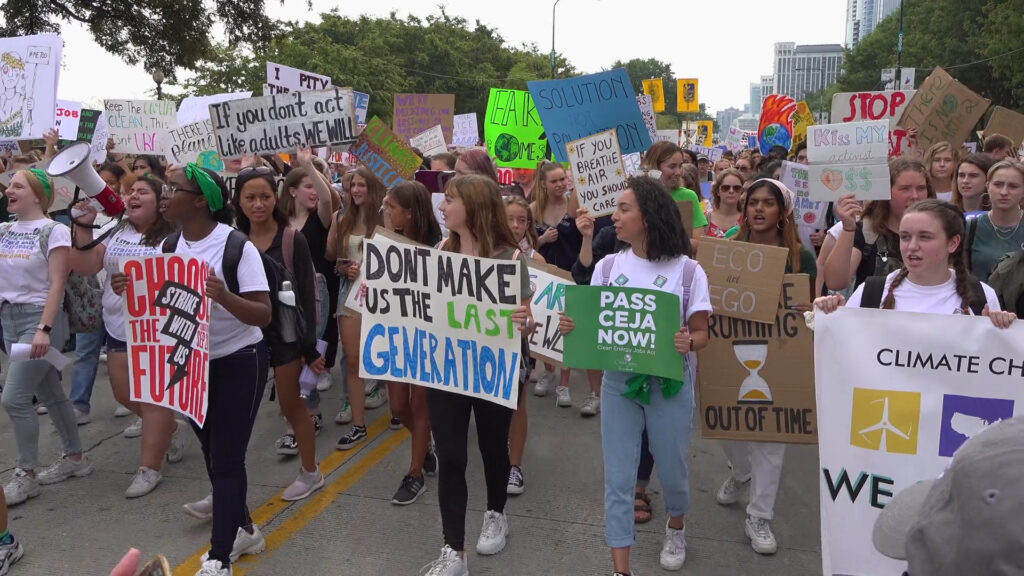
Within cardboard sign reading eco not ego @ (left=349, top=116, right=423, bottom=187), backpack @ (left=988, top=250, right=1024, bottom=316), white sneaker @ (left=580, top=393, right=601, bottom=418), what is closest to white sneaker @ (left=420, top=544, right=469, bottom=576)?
white sneaker @ (left=580, top=393, right=601, bottom=418)

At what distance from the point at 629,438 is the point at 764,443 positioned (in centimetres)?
97

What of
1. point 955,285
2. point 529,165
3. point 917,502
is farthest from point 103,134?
point 917,502

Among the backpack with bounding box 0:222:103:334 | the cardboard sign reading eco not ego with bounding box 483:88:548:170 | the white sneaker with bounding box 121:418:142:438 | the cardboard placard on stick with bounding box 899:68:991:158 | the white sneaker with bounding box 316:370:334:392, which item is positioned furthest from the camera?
the cardboard sign reading eco not ego with bounding box 483:88:548:170

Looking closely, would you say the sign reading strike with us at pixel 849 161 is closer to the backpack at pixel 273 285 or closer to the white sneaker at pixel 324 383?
the backpack at pixel 273 285

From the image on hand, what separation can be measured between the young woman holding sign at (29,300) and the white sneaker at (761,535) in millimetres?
4039

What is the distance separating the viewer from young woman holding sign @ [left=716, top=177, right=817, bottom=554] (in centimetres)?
421

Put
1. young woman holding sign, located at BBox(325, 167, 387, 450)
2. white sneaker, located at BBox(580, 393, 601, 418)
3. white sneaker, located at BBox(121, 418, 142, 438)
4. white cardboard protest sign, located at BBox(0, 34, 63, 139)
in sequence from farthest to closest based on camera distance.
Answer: white cardboard protest sign, located at BBox(0, 34, 63, 139) → white sneaker, located at BBox(580, 393, 601, 418) → white sneaker, located at BBox(121, 418, 142, 438) → young woman holding sign, located at BBox(325, 167, 387, 450)

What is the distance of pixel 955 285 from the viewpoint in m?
3.33

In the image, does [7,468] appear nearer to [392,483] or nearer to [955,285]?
[392,483]

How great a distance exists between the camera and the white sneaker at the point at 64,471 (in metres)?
5.12

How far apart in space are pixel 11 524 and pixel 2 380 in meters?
3.30

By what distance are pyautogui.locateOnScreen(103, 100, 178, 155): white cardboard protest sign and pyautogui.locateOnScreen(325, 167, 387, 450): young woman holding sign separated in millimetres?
5248

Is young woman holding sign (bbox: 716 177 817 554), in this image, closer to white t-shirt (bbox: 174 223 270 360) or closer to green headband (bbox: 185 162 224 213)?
white t-shirt (bbox: 174 223 270 360)

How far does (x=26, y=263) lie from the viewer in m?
4.89
